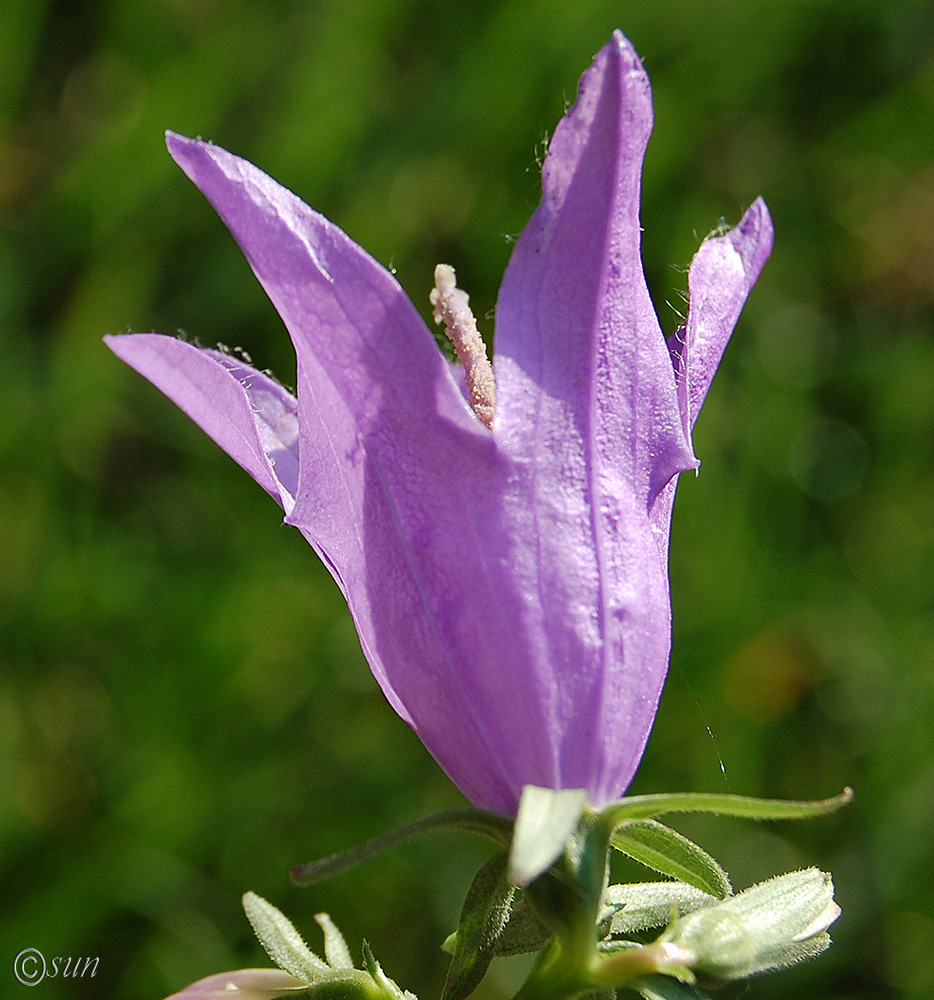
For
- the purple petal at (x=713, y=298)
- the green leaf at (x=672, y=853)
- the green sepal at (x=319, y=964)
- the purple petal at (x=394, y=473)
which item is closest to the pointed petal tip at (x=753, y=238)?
the purple petal at (x=713, y=298)

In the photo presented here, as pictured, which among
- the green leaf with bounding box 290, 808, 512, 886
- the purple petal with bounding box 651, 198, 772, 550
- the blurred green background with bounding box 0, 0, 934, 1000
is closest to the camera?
the green leaf with bounding box 290, 808, 512, 886

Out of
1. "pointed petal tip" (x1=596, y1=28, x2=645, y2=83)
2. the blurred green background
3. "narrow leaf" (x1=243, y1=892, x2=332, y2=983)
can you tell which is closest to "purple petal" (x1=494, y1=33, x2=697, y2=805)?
"pointed petal tip" (x1=596, y1=28, x2=645, y2=83)

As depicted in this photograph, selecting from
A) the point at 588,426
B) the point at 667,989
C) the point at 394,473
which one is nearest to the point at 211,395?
the point at 394,473

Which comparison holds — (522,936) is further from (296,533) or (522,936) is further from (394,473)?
(296,533)

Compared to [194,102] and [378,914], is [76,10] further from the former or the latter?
[378,914]

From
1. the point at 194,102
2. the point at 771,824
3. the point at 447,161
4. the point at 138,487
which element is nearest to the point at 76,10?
the point at 194,102

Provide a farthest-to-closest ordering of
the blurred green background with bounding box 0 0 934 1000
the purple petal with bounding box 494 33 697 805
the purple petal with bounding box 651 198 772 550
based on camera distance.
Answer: the blurred green background with bounding box 0 0 934 1000 → the purple petal with bounding box 651 198 772 550 → the purple petal with bounding box 494 33 697 805

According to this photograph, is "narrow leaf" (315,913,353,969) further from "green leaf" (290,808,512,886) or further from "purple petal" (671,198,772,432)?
"purple petal" (671,198,772,432)
